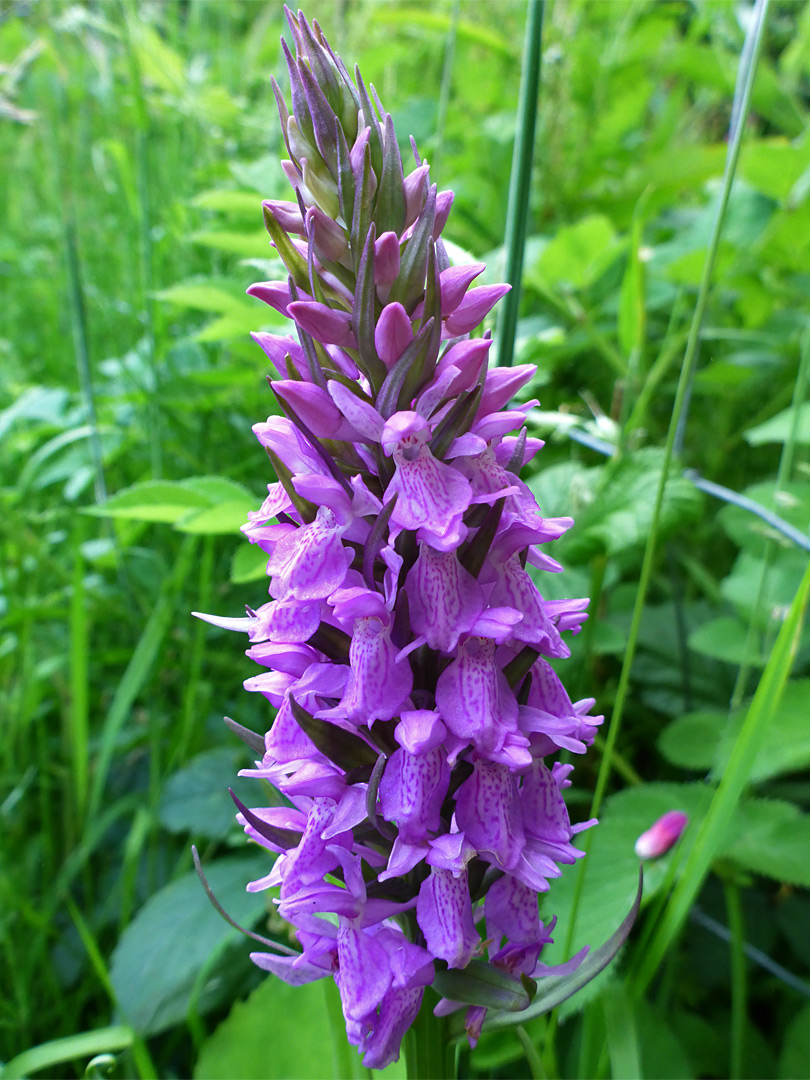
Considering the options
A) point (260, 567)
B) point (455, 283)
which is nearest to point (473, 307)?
point (455, 283)

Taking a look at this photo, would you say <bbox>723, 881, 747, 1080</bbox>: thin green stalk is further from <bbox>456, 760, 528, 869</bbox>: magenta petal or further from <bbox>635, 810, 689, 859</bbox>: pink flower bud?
<bbox>456, 760, 528, 869</bbox>: magenta petal

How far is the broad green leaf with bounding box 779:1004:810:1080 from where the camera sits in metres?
0.84

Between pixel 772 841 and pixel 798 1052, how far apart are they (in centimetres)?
21

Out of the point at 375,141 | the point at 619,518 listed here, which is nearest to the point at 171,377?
the point at 619,518

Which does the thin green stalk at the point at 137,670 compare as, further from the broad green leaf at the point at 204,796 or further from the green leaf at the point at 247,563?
the green leaf at the point at 247,563

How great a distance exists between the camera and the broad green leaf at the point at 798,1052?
0.84m

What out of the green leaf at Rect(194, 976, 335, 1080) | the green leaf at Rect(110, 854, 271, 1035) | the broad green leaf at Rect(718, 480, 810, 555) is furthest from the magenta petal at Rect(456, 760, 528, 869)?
the broad green leaf at Rect(718, 480, 810, 555)

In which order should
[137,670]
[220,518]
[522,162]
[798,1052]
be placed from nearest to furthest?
[522,162]
[798,1052]
[220,518]
[137,670]

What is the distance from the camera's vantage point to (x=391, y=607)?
0.53 meters

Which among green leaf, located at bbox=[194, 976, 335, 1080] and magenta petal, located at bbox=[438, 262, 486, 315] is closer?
magenta petal, located at bbox=[438, 262, 486, 315]

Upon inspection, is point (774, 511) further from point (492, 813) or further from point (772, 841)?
point (492, 813)

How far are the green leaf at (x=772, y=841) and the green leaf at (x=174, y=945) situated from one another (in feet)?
1.90

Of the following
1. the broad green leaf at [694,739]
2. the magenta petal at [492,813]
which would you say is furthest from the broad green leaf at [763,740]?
the magenta petal at [492,813]

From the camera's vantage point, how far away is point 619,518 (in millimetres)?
964
